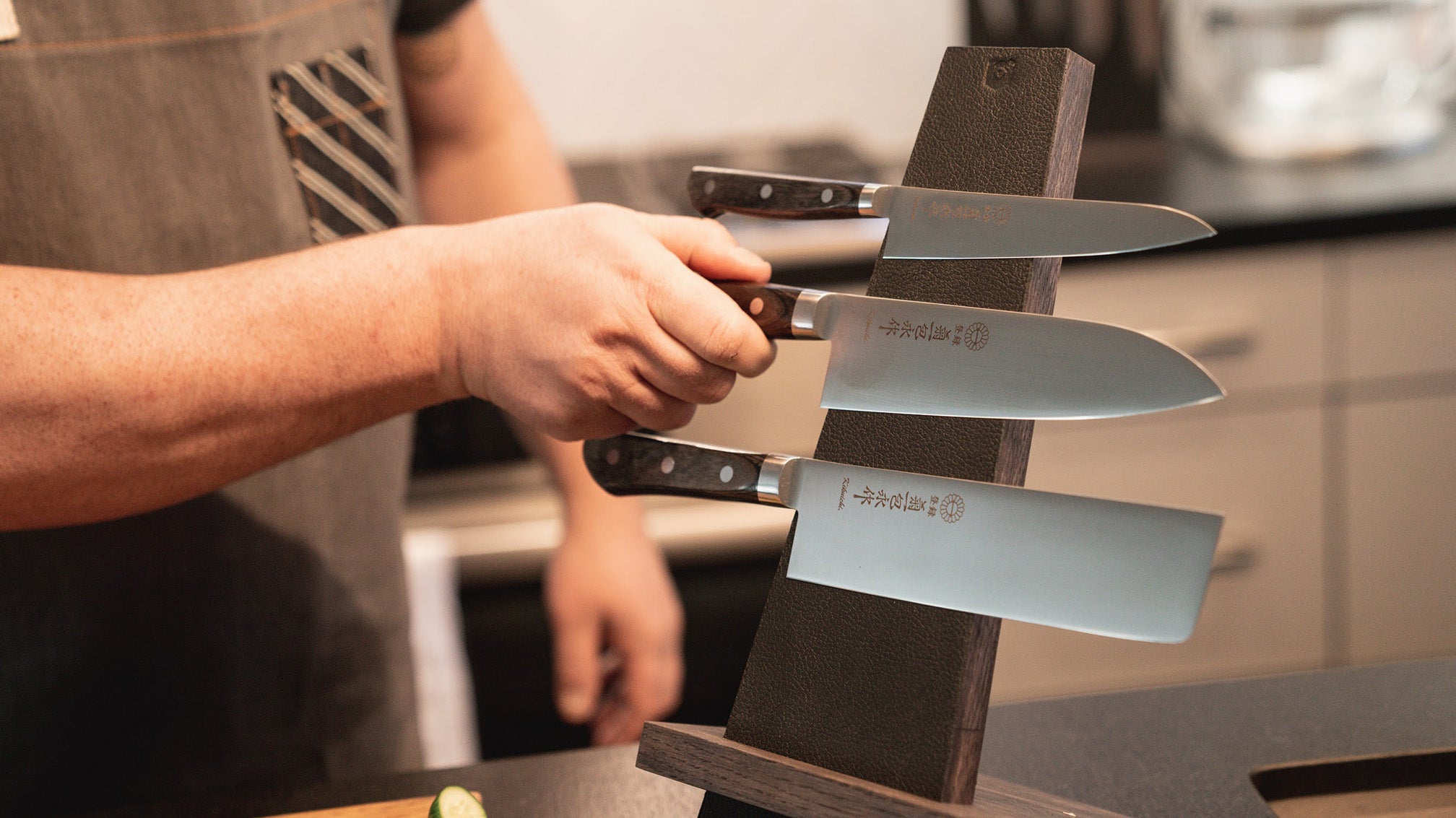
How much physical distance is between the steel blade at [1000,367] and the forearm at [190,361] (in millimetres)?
227

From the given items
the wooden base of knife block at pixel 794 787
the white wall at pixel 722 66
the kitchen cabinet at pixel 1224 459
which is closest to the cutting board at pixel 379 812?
the wooden base of knife block at pixel 794 787

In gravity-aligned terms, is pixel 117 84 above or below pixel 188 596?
above

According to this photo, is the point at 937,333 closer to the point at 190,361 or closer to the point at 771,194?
the point at 771,194

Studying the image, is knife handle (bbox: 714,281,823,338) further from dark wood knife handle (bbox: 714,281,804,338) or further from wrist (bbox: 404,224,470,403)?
wrist (bbox: 404,224,470,403)

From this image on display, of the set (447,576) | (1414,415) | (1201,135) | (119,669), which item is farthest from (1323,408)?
(119,669)

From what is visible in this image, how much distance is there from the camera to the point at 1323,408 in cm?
149

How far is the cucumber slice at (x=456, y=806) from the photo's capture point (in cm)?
54

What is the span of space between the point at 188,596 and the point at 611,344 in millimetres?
446

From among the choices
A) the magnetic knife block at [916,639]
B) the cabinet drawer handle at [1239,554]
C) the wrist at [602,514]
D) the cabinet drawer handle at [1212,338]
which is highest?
the magnetic knife block at [916,639]

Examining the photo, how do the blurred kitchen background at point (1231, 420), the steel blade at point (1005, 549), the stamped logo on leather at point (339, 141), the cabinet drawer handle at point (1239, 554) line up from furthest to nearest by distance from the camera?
the cabinet drawer handle at point (1239, 554), the blurred kitchen background at point (1231, 420), the stamped logo on leather at point (339, 141), the steel blade at point (1005, 549)

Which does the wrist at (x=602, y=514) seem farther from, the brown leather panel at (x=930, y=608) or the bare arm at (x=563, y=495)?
→ the brown leather panel at (x=930, y=608)

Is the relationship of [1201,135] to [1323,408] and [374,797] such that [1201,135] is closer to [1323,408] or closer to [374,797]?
[1323,408]

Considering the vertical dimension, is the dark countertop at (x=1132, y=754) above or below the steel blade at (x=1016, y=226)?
below

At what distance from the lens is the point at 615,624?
35.9 inches
